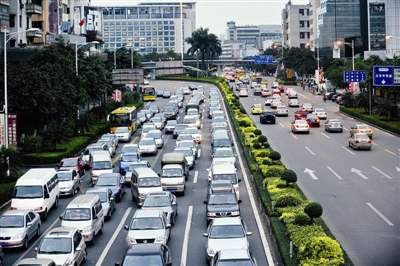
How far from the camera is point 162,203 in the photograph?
28.5 meters

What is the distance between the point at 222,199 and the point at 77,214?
6.25 m

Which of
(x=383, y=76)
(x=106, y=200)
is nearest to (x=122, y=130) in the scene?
(x=383, y=76)

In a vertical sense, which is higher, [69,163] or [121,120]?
[121,120]

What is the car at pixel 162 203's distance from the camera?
2794 cm

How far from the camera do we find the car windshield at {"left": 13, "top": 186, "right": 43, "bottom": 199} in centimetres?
3027

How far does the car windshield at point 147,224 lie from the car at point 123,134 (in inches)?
1269

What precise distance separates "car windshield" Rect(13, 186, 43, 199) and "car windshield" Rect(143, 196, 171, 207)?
209 inches

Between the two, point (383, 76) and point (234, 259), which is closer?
point (234, 259)


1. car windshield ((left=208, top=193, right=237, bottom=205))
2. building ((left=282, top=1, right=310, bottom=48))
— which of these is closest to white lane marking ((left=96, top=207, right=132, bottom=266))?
car windshield ((left=208, top=193, right=237, bottom=205))

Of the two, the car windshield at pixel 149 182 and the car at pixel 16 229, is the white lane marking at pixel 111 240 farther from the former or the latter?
the car at pixel 16 229

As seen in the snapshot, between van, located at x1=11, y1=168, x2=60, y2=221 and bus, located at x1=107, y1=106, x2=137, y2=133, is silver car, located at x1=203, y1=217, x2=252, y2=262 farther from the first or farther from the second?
bus, located at x1=107, y1=106, x2=137, y2=133

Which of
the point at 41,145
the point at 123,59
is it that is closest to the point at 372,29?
the point at 123,59

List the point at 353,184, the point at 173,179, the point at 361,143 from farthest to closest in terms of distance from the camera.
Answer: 1. the point at 361,143
2. the point at 353,184
3. the point at 173,179

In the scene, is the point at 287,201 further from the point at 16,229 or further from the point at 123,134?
the point at 123,134
